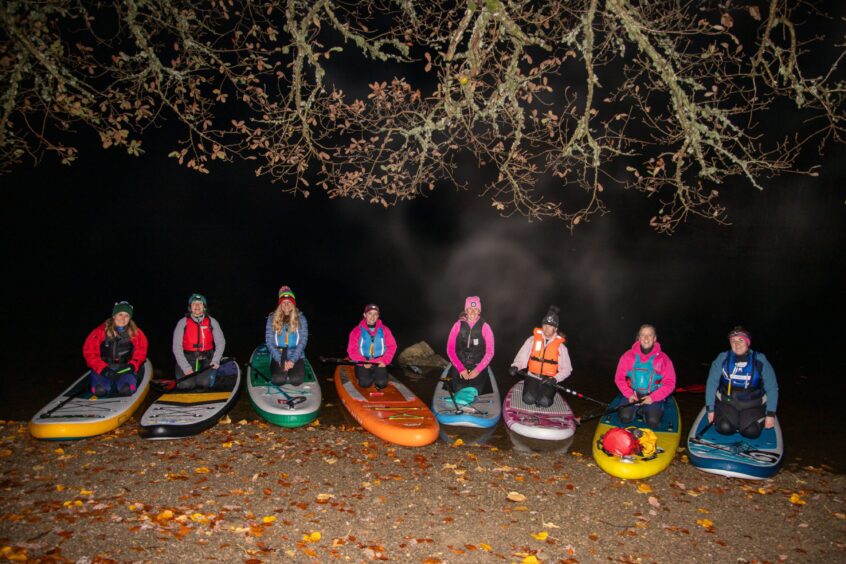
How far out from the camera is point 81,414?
678 cm

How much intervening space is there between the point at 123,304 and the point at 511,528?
629 cm

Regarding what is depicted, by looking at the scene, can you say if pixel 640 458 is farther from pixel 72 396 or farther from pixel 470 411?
pixel 72 396

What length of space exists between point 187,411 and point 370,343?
2915 millimetres

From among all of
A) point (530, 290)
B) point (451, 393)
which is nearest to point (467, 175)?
point (530, 290)

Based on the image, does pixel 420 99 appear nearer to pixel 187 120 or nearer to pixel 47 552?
pixel 187 120

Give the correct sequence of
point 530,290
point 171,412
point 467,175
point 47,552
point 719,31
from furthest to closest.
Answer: point 467,175
point 530,290
point 171,412
point 719,31
point 47,552

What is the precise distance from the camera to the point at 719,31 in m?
4.88

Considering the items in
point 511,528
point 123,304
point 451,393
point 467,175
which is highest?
point 467,175

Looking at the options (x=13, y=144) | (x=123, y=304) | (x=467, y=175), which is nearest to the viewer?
(x=13, y=144)

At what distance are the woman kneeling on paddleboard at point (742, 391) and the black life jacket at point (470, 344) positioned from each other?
3.24 metres

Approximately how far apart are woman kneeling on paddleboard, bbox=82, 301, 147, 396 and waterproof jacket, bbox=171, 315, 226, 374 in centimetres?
54

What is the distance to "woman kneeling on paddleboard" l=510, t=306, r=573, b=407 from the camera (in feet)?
26.4

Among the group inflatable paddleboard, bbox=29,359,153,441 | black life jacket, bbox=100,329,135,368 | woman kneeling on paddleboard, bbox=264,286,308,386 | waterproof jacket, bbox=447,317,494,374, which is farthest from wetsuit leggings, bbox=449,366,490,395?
black life jacket, bbox=100,329,135,368

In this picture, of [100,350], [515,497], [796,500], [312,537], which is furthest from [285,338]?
[796,500]
